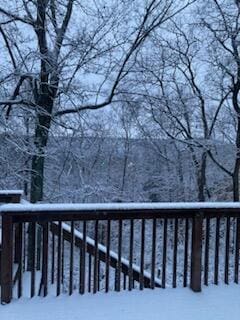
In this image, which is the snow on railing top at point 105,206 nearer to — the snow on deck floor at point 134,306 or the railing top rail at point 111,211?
the railing top rail at point 111,211

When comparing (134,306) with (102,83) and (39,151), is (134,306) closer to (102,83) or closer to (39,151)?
(39,151)

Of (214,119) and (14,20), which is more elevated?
(14,20)

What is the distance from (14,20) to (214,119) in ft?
31.5

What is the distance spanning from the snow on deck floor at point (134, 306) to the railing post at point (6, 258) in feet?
0.43

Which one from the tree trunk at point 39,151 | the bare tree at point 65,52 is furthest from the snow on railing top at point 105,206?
the tree trunk at point 39,151

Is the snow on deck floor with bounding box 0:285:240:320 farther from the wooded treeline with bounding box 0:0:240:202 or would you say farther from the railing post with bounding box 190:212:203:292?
the wooded treeline with bounding box 0:0:240:202

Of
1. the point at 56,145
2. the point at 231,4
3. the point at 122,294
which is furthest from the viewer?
the point at 231,4

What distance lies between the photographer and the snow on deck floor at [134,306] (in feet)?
10.6

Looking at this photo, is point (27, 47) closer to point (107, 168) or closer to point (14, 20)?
point (14, 20)

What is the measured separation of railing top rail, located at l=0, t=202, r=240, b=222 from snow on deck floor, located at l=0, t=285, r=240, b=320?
0.73 meters

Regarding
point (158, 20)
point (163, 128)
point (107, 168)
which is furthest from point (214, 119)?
point (107, 168)

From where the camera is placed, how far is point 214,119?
15.4 m

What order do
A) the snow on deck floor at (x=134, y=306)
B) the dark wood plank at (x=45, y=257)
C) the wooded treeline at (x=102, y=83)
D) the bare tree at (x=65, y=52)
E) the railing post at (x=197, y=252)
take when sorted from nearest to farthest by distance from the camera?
the snow on deck floor at (x=134, y=306) → the dark wood plank at (x=45, y=257) → the railing post at (x=197, y=252) → the bare tree at (x=65, y=52) → the wooded treeline at (x=102, y=83)

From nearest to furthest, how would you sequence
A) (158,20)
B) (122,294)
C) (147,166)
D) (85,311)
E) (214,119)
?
(85,311)
(122,294)
(158,20)
(214,119)
(147,166)
